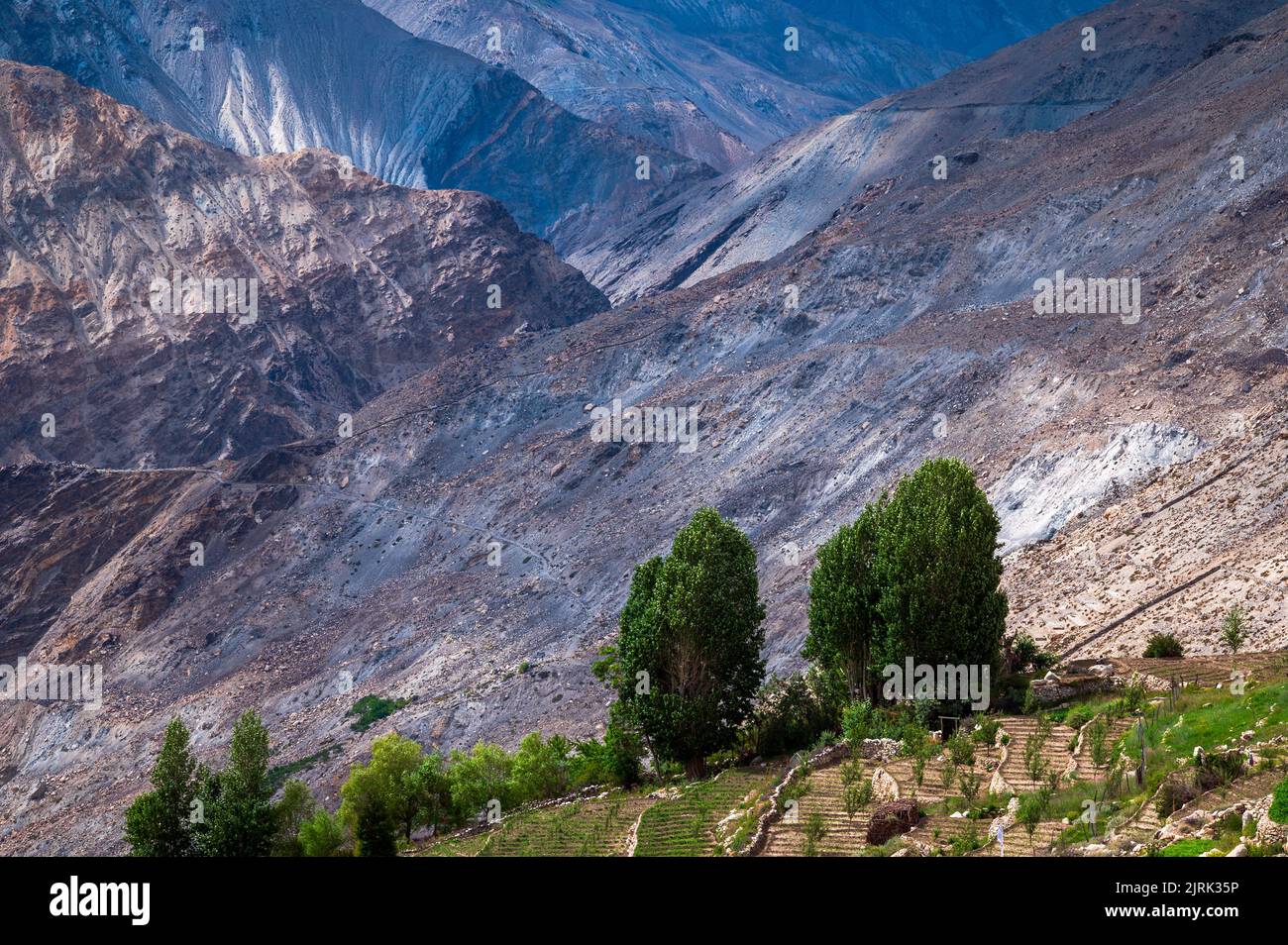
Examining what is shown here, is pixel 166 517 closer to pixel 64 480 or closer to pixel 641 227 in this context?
pixel 64 480

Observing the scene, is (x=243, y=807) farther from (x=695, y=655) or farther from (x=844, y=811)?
(x=844, y=811)

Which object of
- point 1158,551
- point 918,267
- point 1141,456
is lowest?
point 1158,551

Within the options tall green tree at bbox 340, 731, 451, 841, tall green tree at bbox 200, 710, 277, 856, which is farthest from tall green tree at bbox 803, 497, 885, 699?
tall green tree at bbox 200, 710, 277, 856

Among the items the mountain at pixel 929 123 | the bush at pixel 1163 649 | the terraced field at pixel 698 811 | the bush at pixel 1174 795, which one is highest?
the mountain at pixel 929 123

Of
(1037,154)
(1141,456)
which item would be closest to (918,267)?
(1037,154)

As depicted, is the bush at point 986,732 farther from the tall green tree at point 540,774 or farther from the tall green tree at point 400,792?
the tall green tree at point 400,792

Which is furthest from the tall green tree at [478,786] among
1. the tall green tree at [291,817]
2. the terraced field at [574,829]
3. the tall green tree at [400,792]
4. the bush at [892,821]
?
the bush at [892,821]
